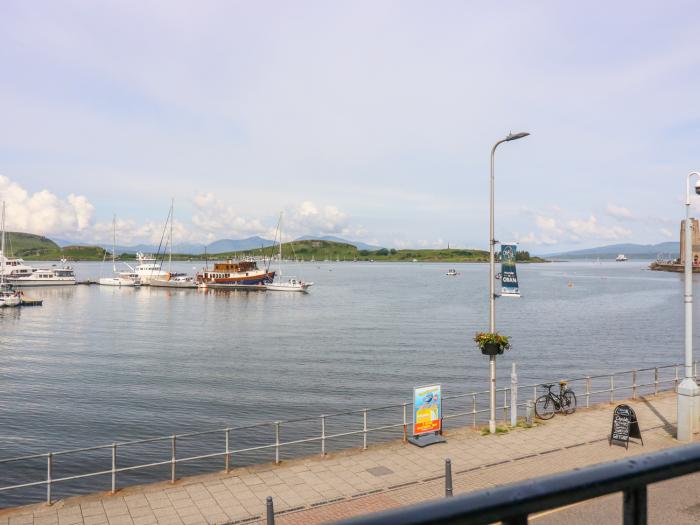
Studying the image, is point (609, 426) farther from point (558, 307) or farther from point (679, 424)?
point (558, 307)

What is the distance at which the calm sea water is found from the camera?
30531 mm

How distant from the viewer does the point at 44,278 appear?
5561 inches

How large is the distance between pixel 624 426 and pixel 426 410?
6140mm

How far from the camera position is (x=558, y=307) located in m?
94.6

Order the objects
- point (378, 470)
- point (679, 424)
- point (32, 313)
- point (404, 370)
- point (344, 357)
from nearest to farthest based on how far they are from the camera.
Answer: point (378, 470) < point (679, 424) < point (404, 370) < point (344, 357) < point (32, 313)

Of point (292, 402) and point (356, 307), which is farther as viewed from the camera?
point (356, 307)

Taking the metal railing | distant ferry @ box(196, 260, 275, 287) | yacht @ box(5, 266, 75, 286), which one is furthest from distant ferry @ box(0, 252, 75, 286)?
the metal railing

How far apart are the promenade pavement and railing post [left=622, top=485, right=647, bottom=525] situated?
11070 mm

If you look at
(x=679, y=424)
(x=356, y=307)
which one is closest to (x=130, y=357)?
(x=679, y=424)

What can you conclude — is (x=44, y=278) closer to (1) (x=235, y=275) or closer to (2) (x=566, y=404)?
(1) (x=235, y=275)

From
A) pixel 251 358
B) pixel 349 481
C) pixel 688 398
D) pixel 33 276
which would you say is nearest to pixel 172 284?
pixel 33 276

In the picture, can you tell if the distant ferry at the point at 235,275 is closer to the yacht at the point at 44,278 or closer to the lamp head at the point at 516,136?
the yacht at the point at 44,278

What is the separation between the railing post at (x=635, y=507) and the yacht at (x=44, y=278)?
156839 mm

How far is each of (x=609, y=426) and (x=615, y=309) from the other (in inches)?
3095
